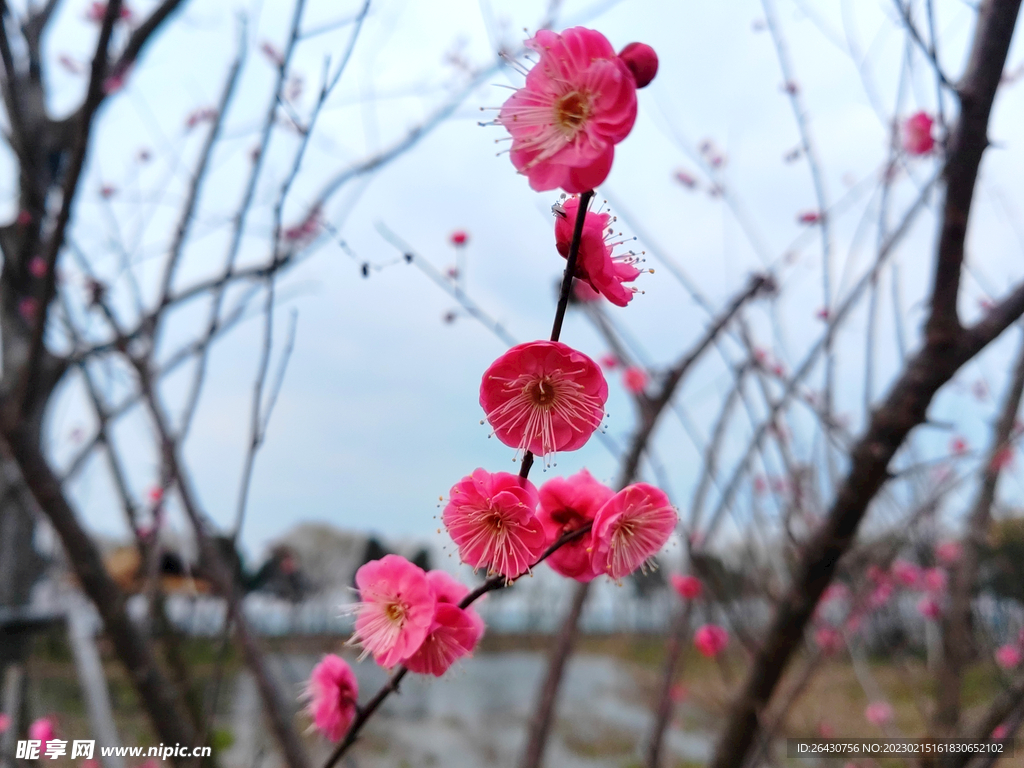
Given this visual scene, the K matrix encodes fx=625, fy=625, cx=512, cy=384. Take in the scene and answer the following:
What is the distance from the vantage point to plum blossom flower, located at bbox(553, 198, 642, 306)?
1.40 ft

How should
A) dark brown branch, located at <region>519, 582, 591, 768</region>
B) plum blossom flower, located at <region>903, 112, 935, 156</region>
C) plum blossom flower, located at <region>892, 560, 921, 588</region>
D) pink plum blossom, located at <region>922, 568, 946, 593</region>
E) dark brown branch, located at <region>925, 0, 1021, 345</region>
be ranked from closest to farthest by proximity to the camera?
dark brown branch, located at <region>925, 0, 1021, 345</region> < dark brown branch, located at <region>519, 582, 591, 768</region> < plum blossom flower, located at <region>903, 112, 935, 156</region> < pink plum blossom, located at <region>922, 568, 946, 593</region> < plum blossom flower, located at <region>892, 560, 921, 588</region>

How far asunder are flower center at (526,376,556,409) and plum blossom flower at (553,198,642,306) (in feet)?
0.24

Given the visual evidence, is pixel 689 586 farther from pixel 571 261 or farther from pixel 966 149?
pixel 571 261

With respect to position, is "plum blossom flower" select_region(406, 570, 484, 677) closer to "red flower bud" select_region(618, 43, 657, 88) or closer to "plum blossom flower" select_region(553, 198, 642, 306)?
"plum blossom flower" select_region(553, 198, 642, 306)

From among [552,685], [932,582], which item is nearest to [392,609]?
[552,685]

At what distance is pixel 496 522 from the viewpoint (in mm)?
443

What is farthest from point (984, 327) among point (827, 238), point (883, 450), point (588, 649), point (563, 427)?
point (588, 649)

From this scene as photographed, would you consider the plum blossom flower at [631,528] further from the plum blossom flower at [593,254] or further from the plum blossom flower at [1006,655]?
the plum blossom flower at [1006,655]

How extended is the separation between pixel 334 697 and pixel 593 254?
44cm

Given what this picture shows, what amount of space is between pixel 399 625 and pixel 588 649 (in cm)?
555

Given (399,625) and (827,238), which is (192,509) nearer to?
(399,625)

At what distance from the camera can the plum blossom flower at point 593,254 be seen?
16.8 inches

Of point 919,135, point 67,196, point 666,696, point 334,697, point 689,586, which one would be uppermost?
point 919,135

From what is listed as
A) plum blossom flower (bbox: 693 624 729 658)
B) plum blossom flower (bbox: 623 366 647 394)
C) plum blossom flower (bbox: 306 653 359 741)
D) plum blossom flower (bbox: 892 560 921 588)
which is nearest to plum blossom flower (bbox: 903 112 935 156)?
plum blossom flower (bbox: 623 366 647 394)
